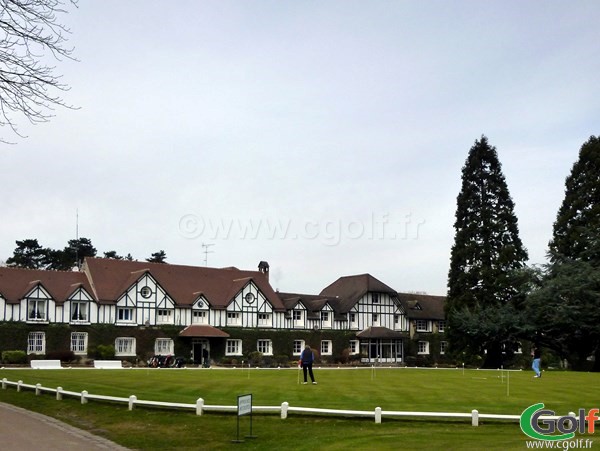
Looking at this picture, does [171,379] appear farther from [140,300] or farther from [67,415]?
[140,300]

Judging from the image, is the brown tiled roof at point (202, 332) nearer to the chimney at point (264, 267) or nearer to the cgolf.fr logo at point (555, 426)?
the chimney at point (264, 267)

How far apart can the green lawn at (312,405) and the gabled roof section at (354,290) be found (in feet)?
132

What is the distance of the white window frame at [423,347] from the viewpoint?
71062mm

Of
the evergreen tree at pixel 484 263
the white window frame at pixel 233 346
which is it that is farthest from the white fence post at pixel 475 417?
the white window frame at pixel 233 346


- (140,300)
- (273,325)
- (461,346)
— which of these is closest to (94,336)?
(140,300)

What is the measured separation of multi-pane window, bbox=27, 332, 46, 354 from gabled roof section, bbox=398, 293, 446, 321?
35321 millimetres

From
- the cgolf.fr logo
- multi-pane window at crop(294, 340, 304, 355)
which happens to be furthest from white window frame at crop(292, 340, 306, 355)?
the cgolf.fr logo

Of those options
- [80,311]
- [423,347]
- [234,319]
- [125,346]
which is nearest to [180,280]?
[234,319]

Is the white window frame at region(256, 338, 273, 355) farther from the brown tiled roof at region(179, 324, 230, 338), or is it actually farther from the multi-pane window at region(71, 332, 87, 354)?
the multi-pane window at region(71, 332, 87, 354)

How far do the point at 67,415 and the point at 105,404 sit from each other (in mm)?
1453

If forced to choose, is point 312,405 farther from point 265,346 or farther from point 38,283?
point 265,346

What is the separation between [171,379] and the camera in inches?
1199

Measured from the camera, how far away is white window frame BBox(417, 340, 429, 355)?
71062mm

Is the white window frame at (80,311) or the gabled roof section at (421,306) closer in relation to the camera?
the white window frame at (80,311)
